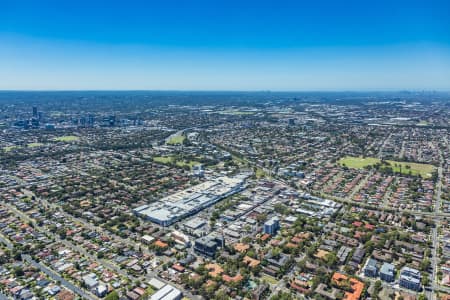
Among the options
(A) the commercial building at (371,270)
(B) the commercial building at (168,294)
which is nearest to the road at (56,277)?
(B) the commercial building at (168,294)

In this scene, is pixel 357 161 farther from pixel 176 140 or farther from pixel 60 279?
pixel 60 279

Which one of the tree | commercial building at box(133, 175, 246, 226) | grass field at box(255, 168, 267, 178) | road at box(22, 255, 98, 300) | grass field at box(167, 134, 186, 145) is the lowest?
road at box(22, 255, 98, 300)

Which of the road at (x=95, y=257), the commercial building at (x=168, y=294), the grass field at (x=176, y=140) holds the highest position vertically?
the grass field at (x=176, y=140)

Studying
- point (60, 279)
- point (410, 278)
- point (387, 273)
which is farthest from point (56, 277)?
point (410, 278)

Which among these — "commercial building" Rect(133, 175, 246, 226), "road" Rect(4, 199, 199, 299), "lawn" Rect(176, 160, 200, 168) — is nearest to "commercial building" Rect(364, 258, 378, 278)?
"road" Rect(4, 199, 199, 299)

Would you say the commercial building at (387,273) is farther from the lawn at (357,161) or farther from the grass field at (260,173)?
the lawn at (357,161)

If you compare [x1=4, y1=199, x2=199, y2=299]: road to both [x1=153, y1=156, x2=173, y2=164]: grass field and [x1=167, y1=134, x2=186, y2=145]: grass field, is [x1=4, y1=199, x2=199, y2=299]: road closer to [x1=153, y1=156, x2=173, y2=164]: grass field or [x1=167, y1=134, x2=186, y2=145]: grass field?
[x1=153, y1=156, x2=173, y2=164]: grass field

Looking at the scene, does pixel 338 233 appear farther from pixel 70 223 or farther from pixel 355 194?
pixel 70 223
